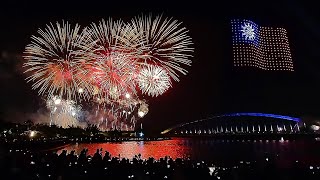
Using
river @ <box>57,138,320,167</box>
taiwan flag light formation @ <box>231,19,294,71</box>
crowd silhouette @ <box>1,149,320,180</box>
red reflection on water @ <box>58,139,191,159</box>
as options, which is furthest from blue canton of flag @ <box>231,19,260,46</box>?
crowd silhouette @ <box>1,149,320,180</box>

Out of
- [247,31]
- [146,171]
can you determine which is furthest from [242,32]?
[146,171]

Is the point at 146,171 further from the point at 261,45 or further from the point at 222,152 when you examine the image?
the point at 261,45

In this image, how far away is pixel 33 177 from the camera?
12.2 metres

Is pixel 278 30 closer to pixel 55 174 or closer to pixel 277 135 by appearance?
pixel 277 135

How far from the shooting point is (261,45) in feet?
279

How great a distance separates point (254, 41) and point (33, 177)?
77.6 m

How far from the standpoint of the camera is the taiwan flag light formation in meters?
81.4

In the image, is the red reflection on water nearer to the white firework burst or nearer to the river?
the river


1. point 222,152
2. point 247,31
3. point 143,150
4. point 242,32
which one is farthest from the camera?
point 242,32

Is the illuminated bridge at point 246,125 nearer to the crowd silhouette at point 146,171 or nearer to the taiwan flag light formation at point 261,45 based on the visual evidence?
the taiwan flag light formation at point 261,45

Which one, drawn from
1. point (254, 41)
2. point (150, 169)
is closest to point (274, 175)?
point (150, 169)

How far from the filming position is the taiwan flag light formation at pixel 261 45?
81.4 m

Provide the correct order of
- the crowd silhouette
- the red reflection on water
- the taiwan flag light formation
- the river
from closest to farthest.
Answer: the crowd silhouette
the river
the red reflection on water
the taiwan flag light formation

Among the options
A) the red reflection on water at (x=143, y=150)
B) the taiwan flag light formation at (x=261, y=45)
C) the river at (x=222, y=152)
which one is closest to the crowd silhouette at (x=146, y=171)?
the river at (x=222, y=152)
